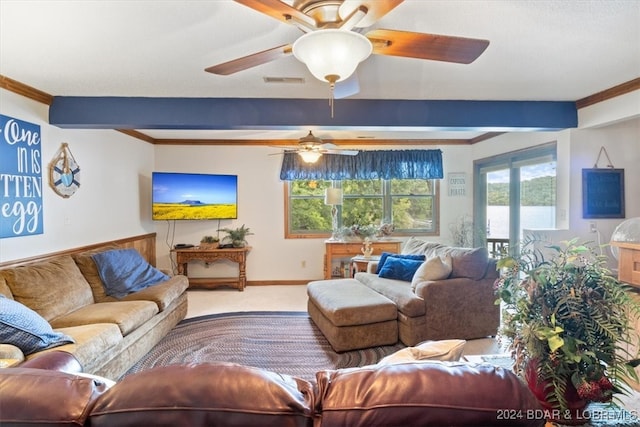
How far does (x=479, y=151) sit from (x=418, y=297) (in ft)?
11.8

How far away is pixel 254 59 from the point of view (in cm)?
187

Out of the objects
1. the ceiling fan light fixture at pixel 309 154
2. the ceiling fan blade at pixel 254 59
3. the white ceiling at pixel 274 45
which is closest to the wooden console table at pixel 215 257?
the ceiling fan light fixture at pixel 309 154

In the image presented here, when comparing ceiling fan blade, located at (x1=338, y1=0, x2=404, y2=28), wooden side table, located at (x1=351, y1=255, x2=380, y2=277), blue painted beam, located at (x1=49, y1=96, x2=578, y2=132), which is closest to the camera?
ceiling fan blade, located at (x1=338, y1=0, x2=404, y2=28)

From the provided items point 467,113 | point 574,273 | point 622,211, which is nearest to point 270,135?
point 467,113

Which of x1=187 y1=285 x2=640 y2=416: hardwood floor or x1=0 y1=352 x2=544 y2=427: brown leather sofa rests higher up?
x1=0 y1=352 x2=544 y2=427: brown leather sofa

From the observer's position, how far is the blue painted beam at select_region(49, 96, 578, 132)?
341cm

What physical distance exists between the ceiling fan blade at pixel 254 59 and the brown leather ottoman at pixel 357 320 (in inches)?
84.9

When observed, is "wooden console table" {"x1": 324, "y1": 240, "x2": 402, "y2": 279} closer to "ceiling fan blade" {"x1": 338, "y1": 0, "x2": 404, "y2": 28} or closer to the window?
the window

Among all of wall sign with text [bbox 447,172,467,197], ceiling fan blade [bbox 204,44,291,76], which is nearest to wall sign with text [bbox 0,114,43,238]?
ceiling fan blade [bbox 204,44,291,76]

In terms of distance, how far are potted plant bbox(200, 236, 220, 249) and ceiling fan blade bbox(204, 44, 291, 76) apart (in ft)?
12.8

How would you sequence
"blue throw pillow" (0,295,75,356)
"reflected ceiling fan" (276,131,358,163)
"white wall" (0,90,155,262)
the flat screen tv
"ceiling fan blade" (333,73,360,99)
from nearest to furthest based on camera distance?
1. "blue throw pillow" (0,295,75,356)
2. "ceiling fan blade" (333,73,360,99)
3. "white wall" (0,90,155,262)
4. "reflected ceiling fan" (276,131,358,163)
5. the flat screen tv

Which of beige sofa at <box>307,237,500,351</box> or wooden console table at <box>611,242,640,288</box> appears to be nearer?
wooden console table at <box>611,242,640,288</box>

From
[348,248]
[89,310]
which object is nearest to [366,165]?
[348,248]

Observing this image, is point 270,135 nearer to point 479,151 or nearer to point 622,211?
point 479,151
